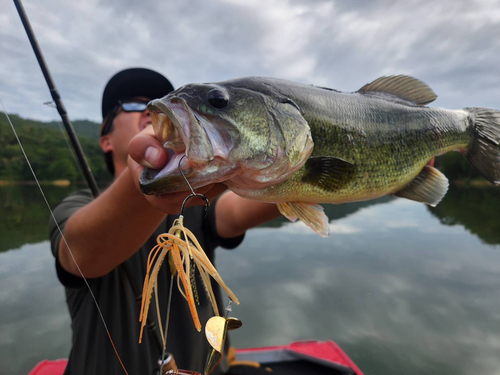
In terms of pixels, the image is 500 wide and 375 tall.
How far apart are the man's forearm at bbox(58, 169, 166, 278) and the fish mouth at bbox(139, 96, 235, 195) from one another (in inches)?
17.9

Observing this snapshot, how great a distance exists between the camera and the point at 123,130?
2.41 meters

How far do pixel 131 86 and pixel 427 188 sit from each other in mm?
2518

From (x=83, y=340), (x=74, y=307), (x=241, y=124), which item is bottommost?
(x=83, y=340)

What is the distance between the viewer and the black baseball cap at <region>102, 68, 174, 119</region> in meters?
2.56

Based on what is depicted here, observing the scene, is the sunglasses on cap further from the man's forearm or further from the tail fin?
the tail fin

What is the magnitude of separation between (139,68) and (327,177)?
7.16 ft

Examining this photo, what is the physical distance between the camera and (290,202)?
1391 mm

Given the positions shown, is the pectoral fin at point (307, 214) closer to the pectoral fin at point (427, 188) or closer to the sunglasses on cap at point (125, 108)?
the pectoral fin at point (427, 188)

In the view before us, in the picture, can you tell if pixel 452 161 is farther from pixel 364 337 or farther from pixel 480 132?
pixel 480 132

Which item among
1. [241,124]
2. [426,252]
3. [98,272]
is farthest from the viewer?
[426,252]

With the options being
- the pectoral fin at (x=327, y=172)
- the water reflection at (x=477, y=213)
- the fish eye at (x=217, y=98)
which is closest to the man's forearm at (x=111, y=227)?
the fish eye at (x=217, y=98)

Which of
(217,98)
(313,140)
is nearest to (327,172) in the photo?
(313,140)

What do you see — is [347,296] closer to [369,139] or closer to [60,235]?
[369,139]

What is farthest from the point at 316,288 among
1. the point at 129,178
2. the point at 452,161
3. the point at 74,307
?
the point at 452,161
